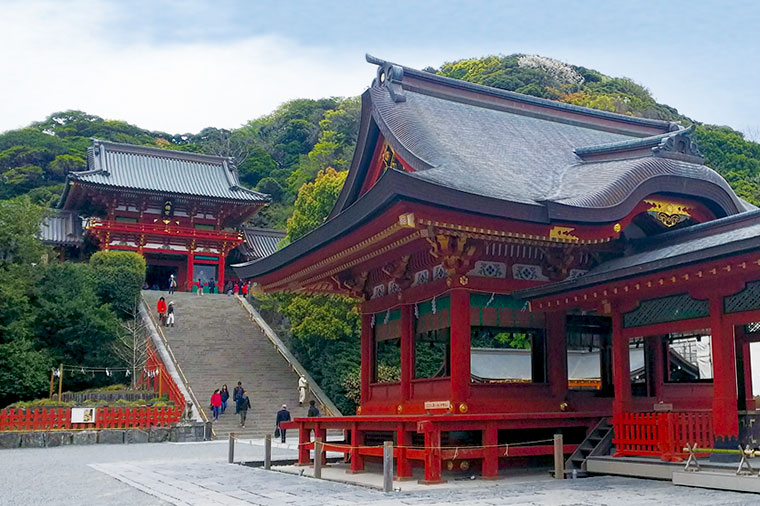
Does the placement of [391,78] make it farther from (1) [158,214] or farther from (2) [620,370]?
(1) [158,214]

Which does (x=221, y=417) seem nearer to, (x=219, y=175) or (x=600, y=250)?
(x=600, y=250)

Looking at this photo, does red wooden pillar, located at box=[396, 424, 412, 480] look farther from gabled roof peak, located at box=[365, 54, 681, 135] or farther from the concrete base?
gabled roof peak, located at box=[365, 54, 681, 135]

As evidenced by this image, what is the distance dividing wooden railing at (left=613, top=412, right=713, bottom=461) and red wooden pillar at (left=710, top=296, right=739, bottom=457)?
0.69ft

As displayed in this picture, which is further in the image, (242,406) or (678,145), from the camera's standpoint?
(242,406)

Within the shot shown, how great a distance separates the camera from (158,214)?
46.8 metres

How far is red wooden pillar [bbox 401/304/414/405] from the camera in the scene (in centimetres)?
1488

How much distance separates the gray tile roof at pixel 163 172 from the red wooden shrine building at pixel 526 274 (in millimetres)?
30234

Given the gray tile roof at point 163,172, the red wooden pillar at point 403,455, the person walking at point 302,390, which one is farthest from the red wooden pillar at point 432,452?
the gray tile roof at point 163,172

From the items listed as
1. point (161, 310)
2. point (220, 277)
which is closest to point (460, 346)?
point (161, 310)

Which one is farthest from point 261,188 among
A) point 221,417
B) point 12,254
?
point 221,417

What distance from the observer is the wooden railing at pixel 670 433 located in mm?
11117

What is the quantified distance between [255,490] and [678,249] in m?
7.34

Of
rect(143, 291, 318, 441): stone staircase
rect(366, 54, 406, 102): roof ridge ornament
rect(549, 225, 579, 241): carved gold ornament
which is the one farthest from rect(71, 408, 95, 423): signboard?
rect(549, 225, 579, 241): carved gold ornament

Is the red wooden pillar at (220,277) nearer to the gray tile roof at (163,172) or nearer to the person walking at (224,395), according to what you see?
the gray tile roof at (163,172)
